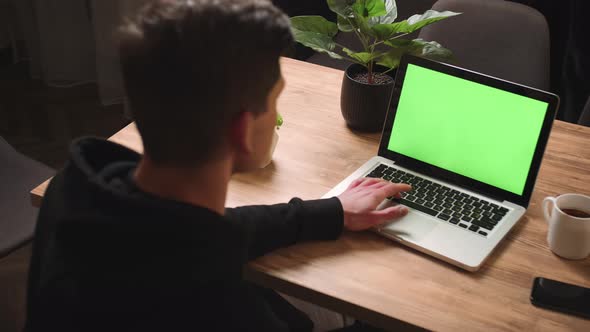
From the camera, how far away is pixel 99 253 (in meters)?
0.77

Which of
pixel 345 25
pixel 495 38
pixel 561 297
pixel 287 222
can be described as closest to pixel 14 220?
pixel 287 222

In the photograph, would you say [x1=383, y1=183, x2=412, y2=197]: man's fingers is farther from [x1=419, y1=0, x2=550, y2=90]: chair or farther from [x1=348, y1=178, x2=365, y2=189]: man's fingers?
[x1=419, y1=0, x2=550, y2=90]: chair

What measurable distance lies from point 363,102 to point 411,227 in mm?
379

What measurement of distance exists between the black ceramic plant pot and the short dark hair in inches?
24.3

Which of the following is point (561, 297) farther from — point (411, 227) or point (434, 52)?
point (434, 52)

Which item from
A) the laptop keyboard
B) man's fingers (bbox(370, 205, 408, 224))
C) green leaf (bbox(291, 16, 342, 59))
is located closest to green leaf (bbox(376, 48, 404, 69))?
green leaf (bbox(291, 16, 342, 59))

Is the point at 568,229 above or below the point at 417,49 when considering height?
below

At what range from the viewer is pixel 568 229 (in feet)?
3.59

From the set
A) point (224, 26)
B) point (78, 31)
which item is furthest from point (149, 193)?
point (78, 31)

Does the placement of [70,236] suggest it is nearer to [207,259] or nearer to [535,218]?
[207,259]

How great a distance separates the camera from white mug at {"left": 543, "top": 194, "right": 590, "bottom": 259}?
1085 millimetres

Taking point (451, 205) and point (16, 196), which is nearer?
point (451, 205)

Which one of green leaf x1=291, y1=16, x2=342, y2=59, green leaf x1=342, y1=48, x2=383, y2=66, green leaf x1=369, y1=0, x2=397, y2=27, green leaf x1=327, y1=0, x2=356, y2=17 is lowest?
green leaf x1=342, y1=48, x2=383, y2=66

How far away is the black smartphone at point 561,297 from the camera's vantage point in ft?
3.32
